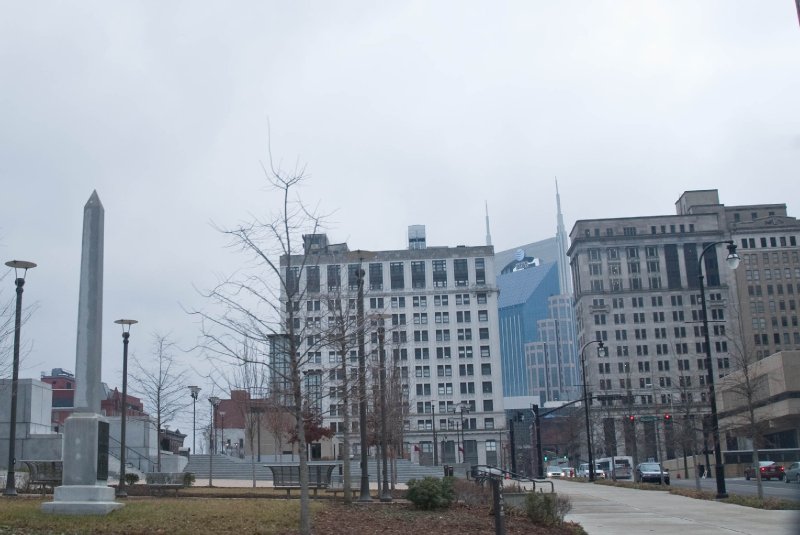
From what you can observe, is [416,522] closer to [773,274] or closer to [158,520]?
[158,520]

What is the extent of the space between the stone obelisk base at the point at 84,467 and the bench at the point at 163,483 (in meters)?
11.0

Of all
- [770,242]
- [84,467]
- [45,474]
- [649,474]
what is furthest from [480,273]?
[84,467]

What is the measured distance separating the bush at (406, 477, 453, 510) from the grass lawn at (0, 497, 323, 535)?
3984mm

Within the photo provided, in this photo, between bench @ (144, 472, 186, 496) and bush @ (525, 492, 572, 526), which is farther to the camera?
bench @ (144, 472, 186, 496)

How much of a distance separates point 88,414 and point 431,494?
8.14 metres

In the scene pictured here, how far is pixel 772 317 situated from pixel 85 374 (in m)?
150

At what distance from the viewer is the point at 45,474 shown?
94.8 ft

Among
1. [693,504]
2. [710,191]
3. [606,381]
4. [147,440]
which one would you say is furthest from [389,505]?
[710,191]

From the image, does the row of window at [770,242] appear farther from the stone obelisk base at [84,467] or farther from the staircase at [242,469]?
the stone obelisk base at [84,467]

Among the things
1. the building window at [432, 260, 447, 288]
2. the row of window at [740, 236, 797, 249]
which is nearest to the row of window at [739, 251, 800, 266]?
the row of window at [740, 236, 797, 249]

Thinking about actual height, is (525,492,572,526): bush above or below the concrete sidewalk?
above

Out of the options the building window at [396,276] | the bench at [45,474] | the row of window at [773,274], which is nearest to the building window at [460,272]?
the building window at [396,276]

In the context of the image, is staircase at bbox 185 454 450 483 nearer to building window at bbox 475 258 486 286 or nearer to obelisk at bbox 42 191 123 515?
obelisk at bbox 42 191 123 515

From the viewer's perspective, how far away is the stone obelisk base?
1662cm
